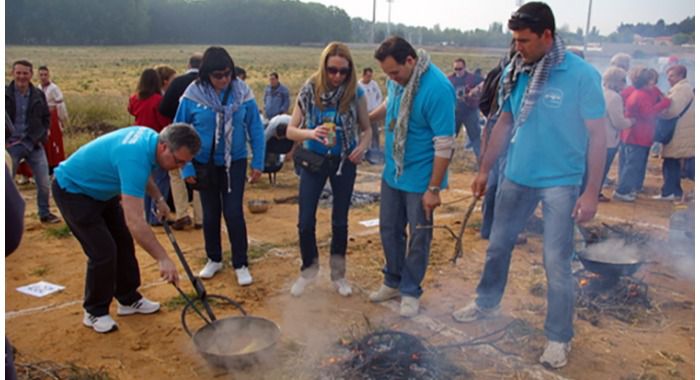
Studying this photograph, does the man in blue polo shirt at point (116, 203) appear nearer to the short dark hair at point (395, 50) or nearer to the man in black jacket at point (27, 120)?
the short dark hair at point (395, 50)

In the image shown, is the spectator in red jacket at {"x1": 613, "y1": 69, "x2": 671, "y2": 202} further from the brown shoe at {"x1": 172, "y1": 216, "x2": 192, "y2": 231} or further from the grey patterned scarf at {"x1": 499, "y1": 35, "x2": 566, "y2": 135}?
the brown shoe at {"x1": 172, "y1": 216, "x2": 192, "y2": 231}

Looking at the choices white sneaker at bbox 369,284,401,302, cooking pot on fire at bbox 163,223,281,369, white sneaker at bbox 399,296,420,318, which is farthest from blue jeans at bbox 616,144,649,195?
cooking pot on fire at bbox 163,223,281,369

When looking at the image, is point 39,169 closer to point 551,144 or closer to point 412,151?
point 412,151

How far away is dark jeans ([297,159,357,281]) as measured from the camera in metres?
4.45

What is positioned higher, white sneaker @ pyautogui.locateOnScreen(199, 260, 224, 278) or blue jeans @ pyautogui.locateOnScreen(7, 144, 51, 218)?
blue jeans @ pyautogui.locateOnScreen(7, 144, 51, 218)

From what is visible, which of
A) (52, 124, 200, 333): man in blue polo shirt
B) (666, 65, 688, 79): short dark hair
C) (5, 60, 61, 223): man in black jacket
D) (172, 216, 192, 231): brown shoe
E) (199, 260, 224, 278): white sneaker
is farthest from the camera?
(666, 65, 688, 79): short dark hair

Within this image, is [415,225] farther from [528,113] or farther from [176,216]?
[176,216]

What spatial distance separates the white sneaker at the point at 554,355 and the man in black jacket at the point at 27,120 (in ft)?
17.9

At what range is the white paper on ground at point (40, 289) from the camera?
15.8 ft

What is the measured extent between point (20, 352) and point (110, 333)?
53cm

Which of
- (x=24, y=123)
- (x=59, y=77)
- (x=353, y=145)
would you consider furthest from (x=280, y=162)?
(x=59, y=77)

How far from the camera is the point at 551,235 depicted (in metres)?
3.48

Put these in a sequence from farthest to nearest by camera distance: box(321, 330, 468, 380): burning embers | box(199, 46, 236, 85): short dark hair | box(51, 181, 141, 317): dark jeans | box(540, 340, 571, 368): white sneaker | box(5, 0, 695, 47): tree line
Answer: box(5, 0, 695, 47): tree line, box(199, 46, 236, 85): short dark hair, box(51, 181, 141, 317): dark jeans, box(540, 340, 571, 368): white sneaker, box(321, 330, 468, 380): burning embers

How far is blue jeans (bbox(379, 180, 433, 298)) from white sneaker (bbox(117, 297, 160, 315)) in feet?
5.65
